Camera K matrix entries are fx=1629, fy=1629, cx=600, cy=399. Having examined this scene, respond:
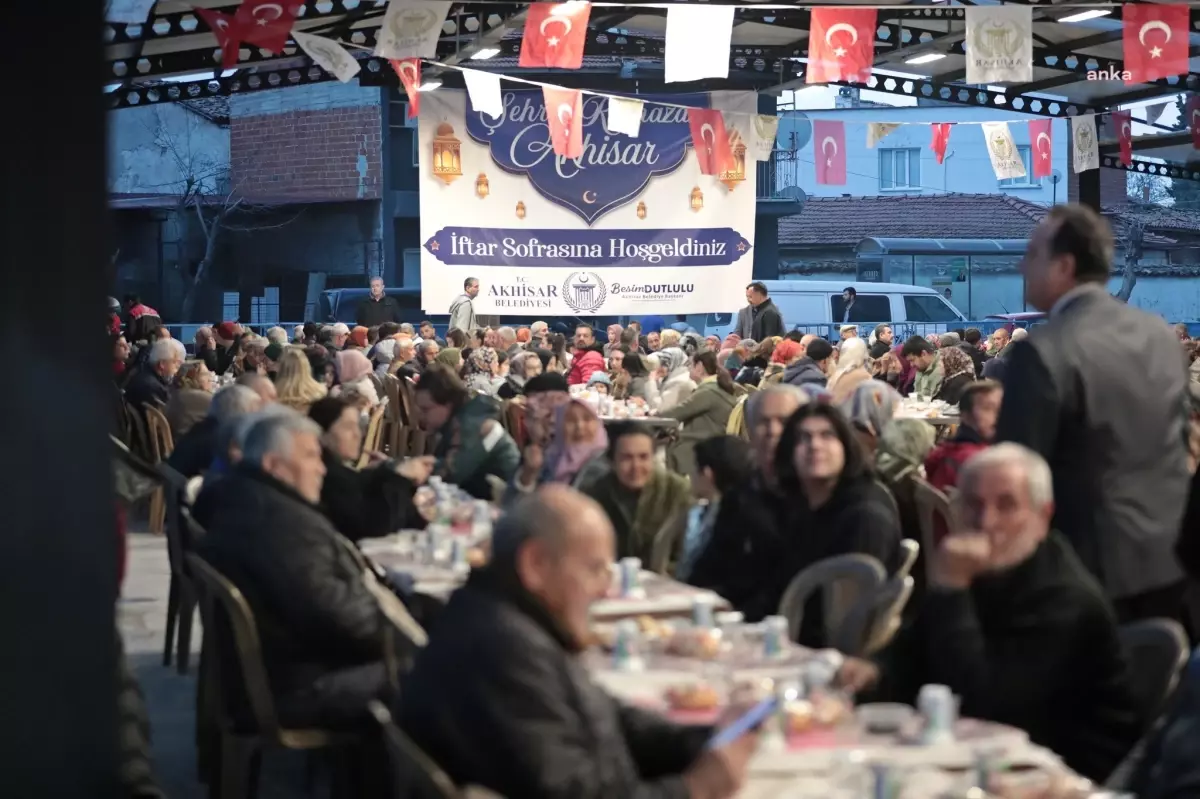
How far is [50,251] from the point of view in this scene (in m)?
1.39

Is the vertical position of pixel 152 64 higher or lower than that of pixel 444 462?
higher

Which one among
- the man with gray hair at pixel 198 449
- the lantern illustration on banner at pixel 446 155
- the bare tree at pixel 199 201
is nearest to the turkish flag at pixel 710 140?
the lantern illustration on banner at pixel 446 155

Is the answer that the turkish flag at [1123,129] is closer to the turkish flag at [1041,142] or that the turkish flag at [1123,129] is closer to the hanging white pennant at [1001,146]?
the turkish flag at [1041,142]

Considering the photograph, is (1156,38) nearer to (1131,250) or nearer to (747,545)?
(747,545)

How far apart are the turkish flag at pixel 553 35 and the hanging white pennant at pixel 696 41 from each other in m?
0.72

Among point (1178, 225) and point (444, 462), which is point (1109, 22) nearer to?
point (444, 462)

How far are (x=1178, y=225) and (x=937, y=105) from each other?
633cm

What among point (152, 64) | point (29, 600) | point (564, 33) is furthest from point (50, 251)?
point (152, 64)

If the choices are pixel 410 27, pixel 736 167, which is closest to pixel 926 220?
pixel 736 167

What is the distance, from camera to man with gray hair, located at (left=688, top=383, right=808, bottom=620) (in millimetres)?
5035

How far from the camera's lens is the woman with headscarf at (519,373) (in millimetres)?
12898

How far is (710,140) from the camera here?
16828 millimetres

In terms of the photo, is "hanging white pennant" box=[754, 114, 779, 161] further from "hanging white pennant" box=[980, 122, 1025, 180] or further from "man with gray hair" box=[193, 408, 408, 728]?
"man with gray hair" box=[193, 408, 408, 728]

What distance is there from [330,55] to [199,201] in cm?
1677
